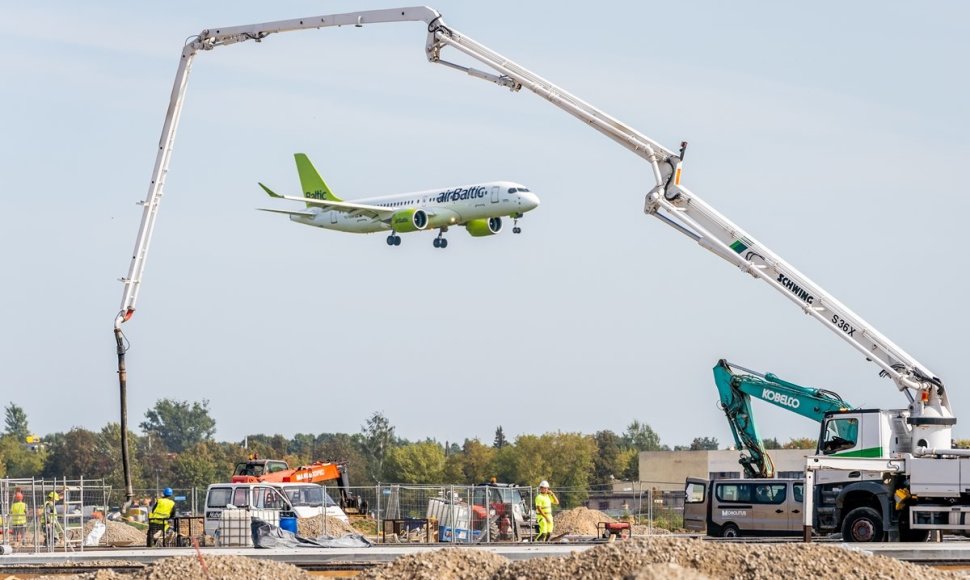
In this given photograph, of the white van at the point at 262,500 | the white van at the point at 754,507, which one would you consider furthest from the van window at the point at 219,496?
the white van at the point at 754,507

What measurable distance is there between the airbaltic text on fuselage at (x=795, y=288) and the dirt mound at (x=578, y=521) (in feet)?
41.3

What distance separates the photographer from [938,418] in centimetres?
2775

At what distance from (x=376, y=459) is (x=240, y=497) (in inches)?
3244

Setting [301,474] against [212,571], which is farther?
[301,474]

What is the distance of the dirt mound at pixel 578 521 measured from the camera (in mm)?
40559

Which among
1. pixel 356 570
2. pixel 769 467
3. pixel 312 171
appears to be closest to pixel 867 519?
pixel 769 467

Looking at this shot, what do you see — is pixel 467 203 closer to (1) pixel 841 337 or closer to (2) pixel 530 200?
(2) pixel 530 200

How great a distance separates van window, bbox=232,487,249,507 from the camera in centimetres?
3031

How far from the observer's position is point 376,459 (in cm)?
11225

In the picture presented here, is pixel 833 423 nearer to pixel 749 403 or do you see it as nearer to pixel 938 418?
pixel 938 418

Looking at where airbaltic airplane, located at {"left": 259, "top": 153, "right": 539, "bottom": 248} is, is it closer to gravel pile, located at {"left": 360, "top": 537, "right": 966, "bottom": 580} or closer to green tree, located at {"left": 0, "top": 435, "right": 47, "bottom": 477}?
gravel pile, located at {"left": 360, "top": 537, "right": 966, "bottom": 580}

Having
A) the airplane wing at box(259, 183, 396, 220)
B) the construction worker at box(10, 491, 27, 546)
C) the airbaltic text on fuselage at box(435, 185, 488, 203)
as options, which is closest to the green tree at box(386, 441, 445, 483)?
the airplane wing at box(259, 183, 396, 220)

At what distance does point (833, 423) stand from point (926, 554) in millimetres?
6569

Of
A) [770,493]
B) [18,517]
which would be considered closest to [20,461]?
[18,517]
